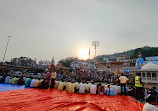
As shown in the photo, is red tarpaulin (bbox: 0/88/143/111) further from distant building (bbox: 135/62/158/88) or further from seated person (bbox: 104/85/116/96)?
distant building (bbox: 135/62/158/88)

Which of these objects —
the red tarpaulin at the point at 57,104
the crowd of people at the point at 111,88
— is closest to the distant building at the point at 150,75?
the crowd of people at the point at 111,88

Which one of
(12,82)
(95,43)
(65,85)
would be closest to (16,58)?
(95,43)

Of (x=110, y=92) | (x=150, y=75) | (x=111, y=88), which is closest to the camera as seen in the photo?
(x=110, y=92)

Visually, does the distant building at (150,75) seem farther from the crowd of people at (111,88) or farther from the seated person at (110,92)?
the seated person at (110,92)

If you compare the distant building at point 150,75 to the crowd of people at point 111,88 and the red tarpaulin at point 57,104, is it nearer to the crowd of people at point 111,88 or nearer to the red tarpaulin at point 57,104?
the crowd of people at point 111,88

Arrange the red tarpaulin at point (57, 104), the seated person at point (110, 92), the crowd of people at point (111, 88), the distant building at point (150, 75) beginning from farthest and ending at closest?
1. the distant building at point (150, 75)
2. the seated person at point (110, 92)
3. the crowd of people at point (111, 88)
4. the red tarpaulin at point (57, 104)

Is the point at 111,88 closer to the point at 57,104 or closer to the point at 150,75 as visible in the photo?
the point at 57,104

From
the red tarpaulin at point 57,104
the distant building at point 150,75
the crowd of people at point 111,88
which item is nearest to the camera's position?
the red tarpaulin at point 57,104

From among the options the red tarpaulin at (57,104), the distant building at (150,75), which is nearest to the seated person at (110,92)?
the red tarpaulin at (57,104)

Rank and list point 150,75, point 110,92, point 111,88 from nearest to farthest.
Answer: point 110,92
point 111,88
point 150,75

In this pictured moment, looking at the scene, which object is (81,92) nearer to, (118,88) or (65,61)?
(118,88)

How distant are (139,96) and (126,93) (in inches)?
44.4

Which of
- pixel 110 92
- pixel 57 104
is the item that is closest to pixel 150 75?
pixel 110 92

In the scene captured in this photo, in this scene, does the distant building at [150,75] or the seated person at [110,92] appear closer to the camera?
the seated person at [110,92]
